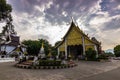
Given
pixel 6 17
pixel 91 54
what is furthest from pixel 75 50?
pixel 6 17

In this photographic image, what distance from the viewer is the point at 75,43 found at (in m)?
29.0

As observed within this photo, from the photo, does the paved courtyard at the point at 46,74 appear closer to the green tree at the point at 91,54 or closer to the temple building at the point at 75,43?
the green tree at the point at 91,54

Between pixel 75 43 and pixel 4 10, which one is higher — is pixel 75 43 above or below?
below

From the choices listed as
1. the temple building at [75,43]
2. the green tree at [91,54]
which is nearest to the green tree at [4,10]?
the temple building at [75,43]

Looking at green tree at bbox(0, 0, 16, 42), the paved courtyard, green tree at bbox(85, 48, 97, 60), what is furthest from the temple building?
the paved courtyard

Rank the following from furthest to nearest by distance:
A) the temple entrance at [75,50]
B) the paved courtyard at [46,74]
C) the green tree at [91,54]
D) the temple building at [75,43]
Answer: the temple entrance at [75,50], the temple building at [75,43], the green tree at [91,54], the paved courtyard at [46,74]

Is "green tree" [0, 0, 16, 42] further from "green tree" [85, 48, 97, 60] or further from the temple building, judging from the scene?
"green tree" [85, 48, 97, 60]

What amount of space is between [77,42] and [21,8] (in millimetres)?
13183

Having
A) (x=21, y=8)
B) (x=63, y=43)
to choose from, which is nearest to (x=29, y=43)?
(x=63, y=43)

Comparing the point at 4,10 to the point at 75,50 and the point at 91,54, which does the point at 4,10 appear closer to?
the point at 75,50

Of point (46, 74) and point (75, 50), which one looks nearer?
point (46, 74)

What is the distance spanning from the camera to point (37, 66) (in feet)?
46.5

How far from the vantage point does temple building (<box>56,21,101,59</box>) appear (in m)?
27.3

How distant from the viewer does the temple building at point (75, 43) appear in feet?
89.5
